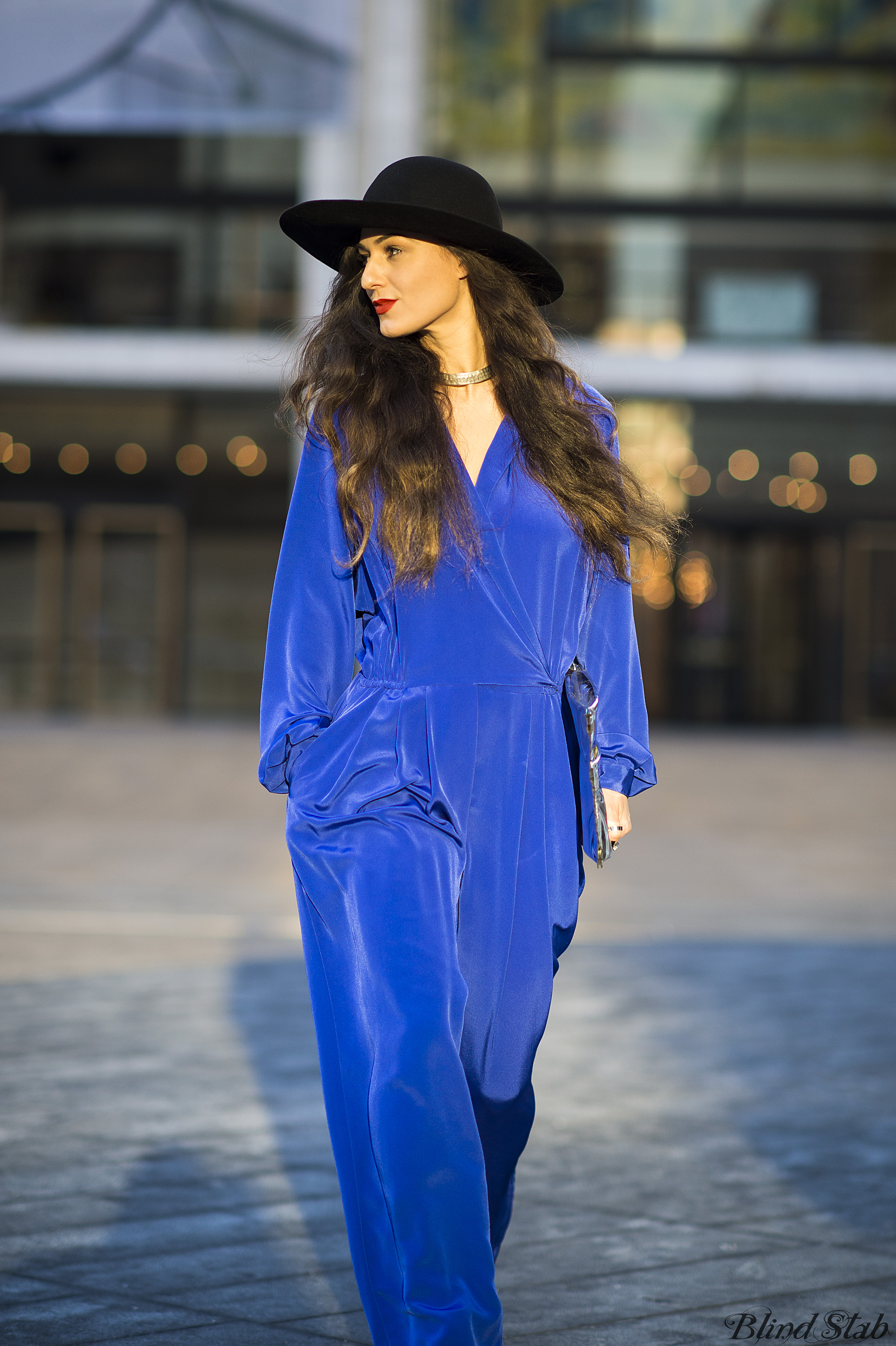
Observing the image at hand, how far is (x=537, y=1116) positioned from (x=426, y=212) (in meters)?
2.57

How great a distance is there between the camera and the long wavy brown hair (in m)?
2.33

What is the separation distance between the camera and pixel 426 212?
2.35 meters

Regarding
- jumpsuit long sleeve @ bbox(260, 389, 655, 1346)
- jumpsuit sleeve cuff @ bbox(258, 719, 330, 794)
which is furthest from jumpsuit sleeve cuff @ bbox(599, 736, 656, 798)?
jumpsuit sleeve cuff @ bbox(258, 719, 330, 794)

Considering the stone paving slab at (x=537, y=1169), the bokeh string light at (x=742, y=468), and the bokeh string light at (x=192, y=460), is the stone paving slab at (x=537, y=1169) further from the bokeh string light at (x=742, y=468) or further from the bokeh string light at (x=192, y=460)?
the bokeh string light at (x=192, y=460)

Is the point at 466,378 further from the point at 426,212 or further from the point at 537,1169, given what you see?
the point at 537,1169

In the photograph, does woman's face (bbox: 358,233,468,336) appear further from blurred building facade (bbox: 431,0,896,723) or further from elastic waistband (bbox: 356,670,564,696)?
blurred building facade (bbox: 431,0,896,723)

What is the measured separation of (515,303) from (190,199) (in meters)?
17.8

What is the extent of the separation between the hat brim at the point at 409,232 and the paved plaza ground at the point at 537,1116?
1.77 m

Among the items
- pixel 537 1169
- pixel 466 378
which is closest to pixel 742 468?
pixel 537 1169

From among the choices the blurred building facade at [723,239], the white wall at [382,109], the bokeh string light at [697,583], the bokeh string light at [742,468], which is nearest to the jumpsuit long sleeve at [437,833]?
the white wall at [382,109]

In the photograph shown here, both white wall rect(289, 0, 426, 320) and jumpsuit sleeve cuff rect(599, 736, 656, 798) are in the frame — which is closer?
jumpsuit sleeve cuff rect(599, 736, 656, 798)

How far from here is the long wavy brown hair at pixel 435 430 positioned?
7.64 ft

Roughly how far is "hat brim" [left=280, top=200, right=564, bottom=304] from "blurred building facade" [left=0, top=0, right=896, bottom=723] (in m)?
14.8

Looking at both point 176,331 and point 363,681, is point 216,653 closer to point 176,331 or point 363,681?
point 176,331
